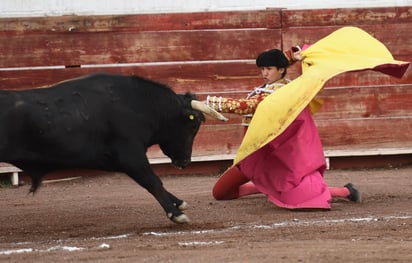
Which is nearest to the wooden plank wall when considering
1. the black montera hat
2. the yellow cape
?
the yellow cape

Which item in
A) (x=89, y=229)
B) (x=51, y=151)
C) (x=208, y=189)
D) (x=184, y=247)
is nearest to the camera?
(x=184, y=247)

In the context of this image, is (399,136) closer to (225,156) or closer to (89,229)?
(225,156)

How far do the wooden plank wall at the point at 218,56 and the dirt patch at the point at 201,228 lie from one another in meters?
1.07

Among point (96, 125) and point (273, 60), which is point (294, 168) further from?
point (96, 125)

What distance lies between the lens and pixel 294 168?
6234 mm

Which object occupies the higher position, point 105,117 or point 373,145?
point 105,117

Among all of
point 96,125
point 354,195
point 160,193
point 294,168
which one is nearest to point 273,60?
point 294,168

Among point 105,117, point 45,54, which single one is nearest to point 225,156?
point 45,54

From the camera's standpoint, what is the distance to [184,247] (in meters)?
4.91

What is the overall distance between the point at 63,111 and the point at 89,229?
755mm

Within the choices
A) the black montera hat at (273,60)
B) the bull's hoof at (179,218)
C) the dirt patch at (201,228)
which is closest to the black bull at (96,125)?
the bull's hoof at (179,218)

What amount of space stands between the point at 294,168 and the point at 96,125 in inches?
53.7

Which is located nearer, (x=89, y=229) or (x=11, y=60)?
(x=89, y=229)

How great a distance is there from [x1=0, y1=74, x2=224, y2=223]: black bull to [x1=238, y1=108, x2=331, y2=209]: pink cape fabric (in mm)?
651
